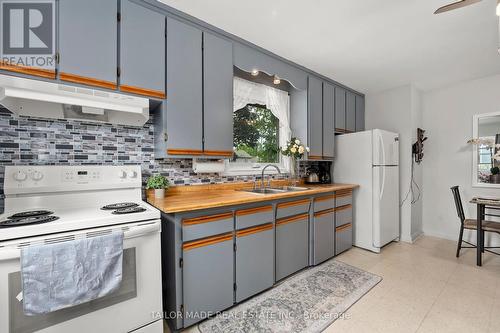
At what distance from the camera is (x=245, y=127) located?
2867 millimetres

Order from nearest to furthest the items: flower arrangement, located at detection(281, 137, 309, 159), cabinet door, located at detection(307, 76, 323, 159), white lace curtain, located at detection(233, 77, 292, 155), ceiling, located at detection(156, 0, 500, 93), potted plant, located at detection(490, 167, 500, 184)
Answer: ceiling, located at detection(156, 0, 500, 93) < white lace curtain, located at detection(233, 77, 292, 155) < flower arrangement, located at detection(281, 137, 309, 159) < cabinet door, located at detection(307, 76, 323, 159) < potted plant, located at detection(490, 167, 500, 184)

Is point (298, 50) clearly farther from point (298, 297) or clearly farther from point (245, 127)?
point (298, 297)

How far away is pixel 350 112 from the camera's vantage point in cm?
375

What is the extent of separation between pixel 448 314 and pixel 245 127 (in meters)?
2.58

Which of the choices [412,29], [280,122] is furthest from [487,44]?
[280,122]

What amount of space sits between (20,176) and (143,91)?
3.17 ft

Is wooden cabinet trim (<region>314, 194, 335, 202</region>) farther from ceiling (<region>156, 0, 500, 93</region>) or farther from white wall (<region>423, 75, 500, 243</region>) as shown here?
white wall (<region>423, 75, 500, 243</region>)

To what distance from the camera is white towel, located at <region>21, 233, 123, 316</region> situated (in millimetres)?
1054

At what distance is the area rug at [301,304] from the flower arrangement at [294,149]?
4.53 feet

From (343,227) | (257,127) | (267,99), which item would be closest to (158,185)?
(257,127)

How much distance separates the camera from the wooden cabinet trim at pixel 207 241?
1.58m

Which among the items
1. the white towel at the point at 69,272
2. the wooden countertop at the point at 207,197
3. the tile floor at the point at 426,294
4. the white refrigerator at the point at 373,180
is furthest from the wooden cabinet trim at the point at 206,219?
the white refrigerator at the point at 373,180

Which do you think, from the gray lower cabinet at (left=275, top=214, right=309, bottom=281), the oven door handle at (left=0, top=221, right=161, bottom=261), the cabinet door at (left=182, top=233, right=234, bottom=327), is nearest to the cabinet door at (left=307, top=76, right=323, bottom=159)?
the gray lower cabinet at (left=275, top=214, right=309, bottom=281)

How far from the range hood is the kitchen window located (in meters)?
1.20
